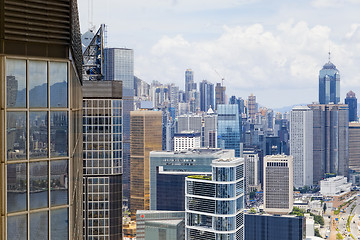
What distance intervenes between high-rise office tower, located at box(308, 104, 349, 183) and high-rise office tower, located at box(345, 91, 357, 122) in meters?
27.2

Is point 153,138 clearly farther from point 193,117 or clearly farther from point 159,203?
point 193,117

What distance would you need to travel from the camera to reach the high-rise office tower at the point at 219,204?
4644 centimetres

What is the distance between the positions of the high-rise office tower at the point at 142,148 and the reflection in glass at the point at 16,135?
82219 mm

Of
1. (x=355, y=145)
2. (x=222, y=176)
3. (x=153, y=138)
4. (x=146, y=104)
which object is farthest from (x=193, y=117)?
(x=222, y=176)

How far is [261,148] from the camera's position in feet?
442

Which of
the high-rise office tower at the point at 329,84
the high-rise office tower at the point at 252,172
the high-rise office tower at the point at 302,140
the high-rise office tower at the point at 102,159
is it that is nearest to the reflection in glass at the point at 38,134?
the high-rise office tower at the point at 102,159

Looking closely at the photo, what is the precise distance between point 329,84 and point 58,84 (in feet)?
592

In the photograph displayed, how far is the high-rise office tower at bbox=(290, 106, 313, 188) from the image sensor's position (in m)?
136

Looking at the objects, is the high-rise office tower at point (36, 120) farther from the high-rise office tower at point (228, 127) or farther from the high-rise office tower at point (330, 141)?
the high-rise office tower at point (330, 141)

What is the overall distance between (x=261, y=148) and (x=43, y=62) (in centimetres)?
12994

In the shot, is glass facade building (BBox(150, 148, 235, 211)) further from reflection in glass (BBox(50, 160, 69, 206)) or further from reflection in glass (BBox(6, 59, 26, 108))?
reflection in glass (BBox(6, 59, 26, 108))

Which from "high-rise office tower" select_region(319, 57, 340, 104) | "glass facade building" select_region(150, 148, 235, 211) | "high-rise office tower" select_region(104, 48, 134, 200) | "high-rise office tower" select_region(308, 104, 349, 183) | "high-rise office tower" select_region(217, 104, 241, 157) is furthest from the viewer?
"high-rise office tower" select_region(319, 57, 340, 104)

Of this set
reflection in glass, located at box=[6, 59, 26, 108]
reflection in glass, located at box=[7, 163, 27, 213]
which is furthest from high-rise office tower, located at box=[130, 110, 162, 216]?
reflection in glass, located at box=[6, 59, 26, 108]

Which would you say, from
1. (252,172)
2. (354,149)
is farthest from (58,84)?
(354,149)
